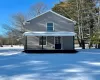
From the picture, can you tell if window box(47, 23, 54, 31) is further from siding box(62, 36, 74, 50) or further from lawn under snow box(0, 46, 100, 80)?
lawn under snow box(0, 46, 100, 80)

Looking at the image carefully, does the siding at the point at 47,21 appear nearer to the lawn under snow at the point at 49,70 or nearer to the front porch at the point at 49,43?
the front porch at the point at 49,43

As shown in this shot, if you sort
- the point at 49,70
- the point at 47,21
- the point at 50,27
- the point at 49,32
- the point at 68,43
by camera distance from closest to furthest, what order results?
the point at 49,70
the point at 49,32
the point at 68,43
the point at 50,27
the point at 47,21

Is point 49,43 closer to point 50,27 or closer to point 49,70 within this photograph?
point 50,27

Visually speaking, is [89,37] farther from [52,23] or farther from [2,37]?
[2,37]

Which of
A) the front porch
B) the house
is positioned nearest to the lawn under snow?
the front porch

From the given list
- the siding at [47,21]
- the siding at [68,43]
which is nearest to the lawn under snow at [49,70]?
the siding at [68,43]

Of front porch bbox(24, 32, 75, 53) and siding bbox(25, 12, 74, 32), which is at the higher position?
siding bbox(25, 12, 74, 32)

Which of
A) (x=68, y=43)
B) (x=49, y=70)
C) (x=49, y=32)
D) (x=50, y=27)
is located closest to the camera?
(x=49, y=70)

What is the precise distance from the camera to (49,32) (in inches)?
1078

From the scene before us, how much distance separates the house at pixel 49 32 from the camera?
27.6 m

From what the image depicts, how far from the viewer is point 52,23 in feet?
92.1

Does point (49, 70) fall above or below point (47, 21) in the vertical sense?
below

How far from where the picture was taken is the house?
27625 mm

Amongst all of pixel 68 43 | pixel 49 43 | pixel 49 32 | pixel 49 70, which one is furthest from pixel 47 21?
pixel 49 70
